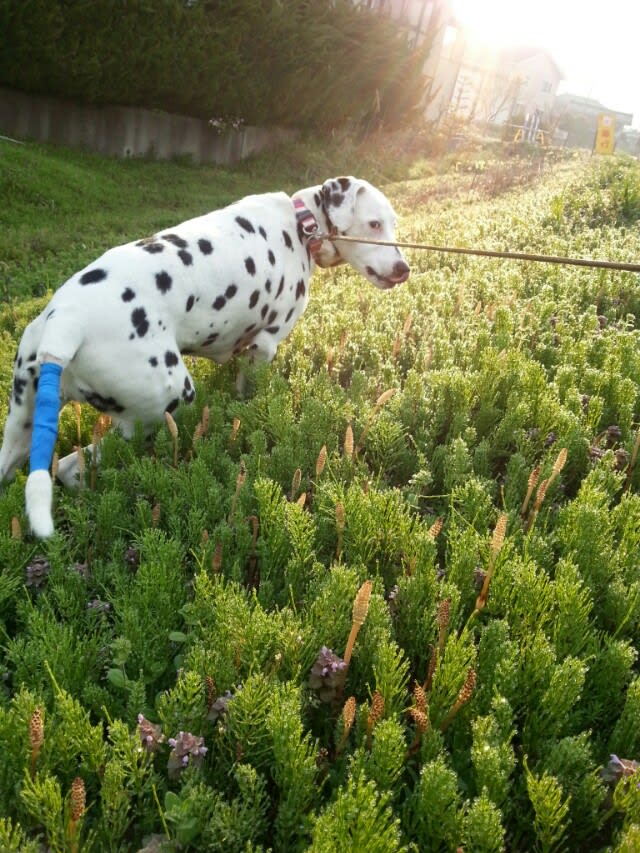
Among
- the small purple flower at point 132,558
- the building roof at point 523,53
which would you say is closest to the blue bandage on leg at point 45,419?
the small purple flower at point 132,558

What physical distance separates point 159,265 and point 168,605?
2293 millimetres

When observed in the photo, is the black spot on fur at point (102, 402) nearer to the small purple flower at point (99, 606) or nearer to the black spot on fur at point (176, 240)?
the black spot on fur at point (176, 240)

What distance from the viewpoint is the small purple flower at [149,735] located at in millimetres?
1918

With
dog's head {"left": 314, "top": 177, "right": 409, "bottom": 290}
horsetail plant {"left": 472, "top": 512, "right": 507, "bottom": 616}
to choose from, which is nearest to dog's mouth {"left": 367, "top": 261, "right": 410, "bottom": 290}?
A: dog's head {"left": 314, "top": 177, "right": 409, "bottom": 290}

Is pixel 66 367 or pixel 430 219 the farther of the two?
pixel 430 219

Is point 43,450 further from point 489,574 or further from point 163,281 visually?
point 489,574

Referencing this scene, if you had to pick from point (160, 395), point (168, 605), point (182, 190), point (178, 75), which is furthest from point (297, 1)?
point (168, 605)

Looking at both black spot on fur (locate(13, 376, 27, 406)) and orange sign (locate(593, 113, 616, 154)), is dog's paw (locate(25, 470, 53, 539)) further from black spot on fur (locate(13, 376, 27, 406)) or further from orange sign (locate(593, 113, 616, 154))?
orange sign (locate(593, 113, 616, 154))

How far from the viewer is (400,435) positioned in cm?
383

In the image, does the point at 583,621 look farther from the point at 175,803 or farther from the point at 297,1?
the point at 297,1

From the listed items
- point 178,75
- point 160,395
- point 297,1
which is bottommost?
point 160,395

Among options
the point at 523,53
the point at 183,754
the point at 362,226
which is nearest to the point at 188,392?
the point at 362,226

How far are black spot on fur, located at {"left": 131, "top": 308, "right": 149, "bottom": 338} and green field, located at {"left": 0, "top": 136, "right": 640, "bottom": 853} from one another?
52 cm

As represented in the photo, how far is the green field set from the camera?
1.80m
